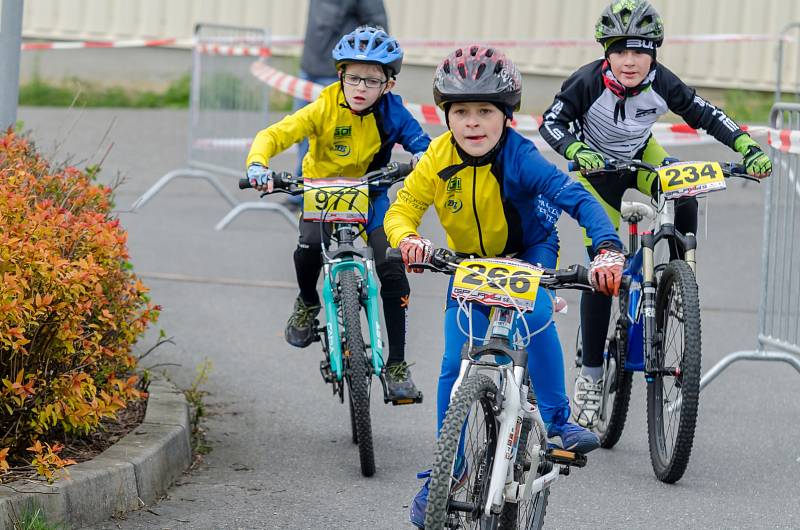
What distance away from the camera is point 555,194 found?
493cm

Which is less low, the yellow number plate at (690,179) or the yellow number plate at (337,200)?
the yellow number plate at (690,179)

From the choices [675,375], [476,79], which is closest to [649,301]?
[675,375]

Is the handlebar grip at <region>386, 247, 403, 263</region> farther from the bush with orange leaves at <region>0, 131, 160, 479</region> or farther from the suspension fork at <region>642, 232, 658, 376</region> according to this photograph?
the suspension fork at <region>642, 232, 658, 376</region>

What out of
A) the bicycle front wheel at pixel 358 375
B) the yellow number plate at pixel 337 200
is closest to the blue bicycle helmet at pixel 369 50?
the yellow number plate at pixel 337 200

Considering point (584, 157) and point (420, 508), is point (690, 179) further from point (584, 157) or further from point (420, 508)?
point (420, 508)

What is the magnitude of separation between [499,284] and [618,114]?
7.59ft

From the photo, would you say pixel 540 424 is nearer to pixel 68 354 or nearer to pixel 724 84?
pixel 68 354

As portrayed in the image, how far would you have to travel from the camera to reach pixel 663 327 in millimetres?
6160

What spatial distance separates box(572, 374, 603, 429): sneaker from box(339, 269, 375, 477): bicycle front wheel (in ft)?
3.30

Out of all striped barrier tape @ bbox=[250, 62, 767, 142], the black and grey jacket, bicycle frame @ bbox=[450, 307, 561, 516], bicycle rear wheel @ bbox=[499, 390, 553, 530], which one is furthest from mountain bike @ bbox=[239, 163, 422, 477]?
striped barrier tape @ bbox=[250, 62, 767, 142]

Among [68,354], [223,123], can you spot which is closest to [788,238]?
[68,354]

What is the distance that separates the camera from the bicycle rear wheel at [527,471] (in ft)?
15.0

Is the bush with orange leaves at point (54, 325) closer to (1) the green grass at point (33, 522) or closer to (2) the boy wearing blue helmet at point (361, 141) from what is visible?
(1) the green grass at point (33, 522)

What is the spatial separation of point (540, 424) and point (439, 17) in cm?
1440
